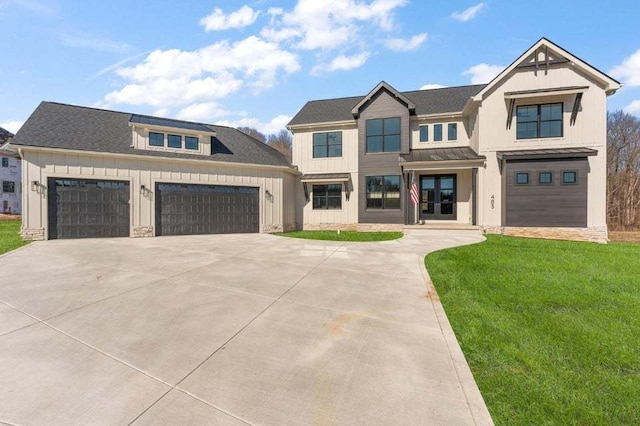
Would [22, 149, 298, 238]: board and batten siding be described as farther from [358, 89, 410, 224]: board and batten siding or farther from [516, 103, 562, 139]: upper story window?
[516, 103, 562, 139]: upper story window

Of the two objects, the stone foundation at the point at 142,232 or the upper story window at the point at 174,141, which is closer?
the stone foundation at the point at 142,232

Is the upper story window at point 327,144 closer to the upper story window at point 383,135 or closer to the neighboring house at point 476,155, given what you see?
the neighboring house at point 476,155

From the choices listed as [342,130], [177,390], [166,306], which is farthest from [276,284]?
[342,130]

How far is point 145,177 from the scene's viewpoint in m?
14.6

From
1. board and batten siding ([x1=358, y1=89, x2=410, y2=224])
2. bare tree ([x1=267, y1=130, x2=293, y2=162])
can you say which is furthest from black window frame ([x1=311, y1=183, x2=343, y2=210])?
bare tree ([x1=267, y1=130, x2=293, y2=162])

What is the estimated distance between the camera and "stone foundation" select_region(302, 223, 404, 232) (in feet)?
56.0

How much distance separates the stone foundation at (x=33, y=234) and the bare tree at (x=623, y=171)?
149 ft

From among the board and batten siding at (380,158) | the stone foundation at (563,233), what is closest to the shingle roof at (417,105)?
the board and batten siding at (380,158)

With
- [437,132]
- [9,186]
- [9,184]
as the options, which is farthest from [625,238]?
[9,184]

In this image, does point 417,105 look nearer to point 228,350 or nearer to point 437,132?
point 437,132

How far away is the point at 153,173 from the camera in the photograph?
1471 centimetres

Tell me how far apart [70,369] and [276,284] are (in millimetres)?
3599

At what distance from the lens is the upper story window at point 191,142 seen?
16250 mm

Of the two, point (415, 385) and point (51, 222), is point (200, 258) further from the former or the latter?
point (51, 222)
